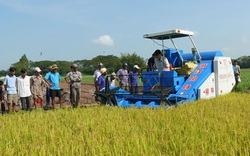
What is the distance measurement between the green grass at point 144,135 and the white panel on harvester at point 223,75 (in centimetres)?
182

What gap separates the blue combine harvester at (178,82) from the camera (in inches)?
285

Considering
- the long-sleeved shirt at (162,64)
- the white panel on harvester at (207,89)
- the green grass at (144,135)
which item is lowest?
the green grass at (144,135)

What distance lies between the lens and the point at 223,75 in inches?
339

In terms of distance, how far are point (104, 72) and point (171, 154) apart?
250 inches

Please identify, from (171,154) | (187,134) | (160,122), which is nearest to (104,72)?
(160,122)

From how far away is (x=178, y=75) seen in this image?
8.31m

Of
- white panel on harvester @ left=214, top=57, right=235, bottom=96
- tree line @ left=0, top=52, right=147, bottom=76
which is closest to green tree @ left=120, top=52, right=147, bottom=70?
tree line @ left=0, top=52, right=147, bottom=76

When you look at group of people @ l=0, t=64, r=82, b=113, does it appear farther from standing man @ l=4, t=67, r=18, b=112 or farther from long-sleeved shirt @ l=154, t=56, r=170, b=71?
long-sleeved shirt @ l=154, t=56, r=170, b=71

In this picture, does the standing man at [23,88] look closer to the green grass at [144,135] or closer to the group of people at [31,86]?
the group of people at [31,86]

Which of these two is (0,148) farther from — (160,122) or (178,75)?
(178,75)

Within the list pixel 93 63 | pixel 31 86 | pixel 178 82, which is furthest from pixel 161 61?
pixel 93 63

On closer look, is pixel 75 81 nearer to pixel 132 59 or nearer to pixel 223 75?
pixel 223 75

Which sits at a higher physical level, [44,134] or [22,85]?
[22,85]

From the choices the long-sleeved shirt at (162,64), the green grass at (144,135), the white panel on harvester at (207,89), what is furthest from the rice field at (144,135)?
the long-sleeved shirt at (162,64)
